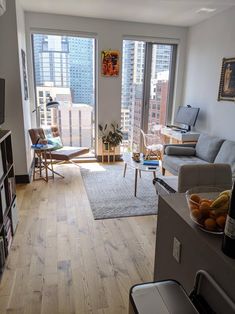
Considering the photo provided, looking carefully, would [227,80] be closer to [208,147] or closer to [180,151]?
[208,147]

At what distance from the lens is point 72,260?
7.17 feet

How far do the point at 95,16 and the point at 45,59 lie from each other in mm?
1205

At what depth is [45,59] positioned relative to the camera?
475 cm

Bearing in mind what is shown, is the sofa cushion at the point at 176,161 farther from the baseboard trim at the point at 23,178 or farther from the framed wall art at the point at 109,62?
the baseboard trim at the point at 23,178

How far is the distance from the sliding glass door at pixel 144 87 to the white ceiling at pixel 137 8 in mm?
620

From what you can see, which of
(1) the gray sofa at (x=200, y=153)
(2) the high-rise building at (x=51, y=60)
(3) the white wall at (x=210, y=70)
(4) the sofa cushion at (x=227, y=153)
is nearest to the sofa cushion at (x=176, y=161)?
(1) the gray sofa at (x=200, y=153)

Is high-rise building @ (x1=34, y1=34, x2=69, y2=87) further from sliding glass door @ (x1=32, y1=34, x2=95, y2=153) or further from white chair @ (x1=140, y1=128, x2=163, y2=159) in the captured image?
white chair @ (x1=140, y1=128, x2=163, y2=159)

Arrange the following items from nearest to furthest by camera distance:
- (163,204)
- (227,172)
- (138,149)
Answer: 1. (163,204)
2. (227,172)
3. (138,149)

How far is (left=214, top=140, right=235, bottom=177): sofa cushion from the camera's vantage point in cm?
339

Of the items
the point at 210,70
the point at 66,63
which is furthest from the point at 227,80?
the point at 66,63

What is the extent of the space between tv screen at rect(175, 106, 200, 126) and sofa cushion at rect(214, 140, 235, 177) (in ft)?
3.43

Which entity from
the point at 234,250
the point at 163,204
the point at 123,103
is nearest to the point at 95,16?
the point at 123,103

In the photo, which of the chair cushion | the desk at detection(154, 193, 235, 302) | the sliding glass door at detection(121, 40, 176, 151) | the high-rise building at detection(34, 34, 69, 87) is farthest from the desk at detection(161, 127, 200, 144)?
the desk at detection(154, 193, 235, 302)

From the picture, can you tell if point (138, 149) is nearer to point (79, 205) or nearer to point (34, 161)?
point (34, 161)
